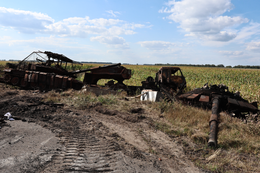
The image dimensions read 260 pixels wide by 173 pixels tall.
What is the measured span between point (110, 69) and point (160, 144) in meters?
8.39

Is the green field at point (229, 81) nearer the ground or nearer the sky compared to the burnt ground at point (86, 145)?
nearer the sky

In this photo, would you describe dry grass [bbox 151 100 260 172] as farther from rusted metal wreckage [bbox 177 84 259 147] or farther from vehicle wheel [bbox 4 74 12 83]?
vehicle wheel [bbox 4 74 12 83]

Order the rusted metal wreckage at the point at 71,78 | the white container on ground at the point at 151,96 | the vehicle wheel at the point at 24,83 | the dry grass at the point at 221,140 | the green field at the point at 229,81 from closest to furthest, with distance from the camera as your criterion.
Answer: the dry grass at the point at 221,140, the white container on ground at the point at 151,96, the rusted metal wreckage at the point at 71,78, the green field at the point at 229,81, the vehicle wheel at the point at 24,83

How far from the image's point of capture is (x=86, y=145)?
431cm

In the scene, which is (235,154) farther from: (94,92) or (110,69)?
(110,69)

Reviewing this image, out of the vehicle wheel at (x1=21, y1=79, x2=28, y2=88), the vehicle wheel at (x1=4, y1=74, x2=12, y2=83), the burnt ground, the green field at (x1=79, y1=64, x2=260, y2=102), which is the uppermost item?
the green field at (x1=79, y1=64, x2=260, y2=102)

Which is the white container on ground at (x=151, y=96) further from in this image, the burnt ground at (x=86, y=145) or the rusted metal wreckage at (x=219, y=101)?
the burnt ground at (x=86, y=145)

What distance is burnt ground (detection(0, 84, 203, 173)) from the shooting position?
3.44 meters

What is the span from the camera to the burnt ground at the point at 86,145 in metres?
3.44

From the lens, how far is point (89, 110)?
7.89 m

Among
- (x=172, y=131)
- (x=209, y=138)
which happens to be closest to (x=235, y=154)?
(x=209, y=138)

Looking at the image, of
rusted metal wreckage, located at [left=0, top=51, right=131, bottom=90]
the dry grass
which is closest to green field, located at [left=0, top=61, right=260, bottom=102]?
rusted metal wreckage, located at [left=0, top=51, right=131, bottom=90]

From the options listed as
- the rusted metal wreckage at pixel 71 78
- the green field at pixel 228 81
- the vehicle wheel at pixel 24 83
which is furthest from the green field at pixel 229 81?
the vehicle wheel at pixel 24 83

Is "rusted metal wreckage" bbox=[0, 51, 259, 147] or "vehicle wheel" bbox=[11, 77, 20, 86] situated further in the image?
"vehicle wheel" bbox=[11, 77, 20, 86]
